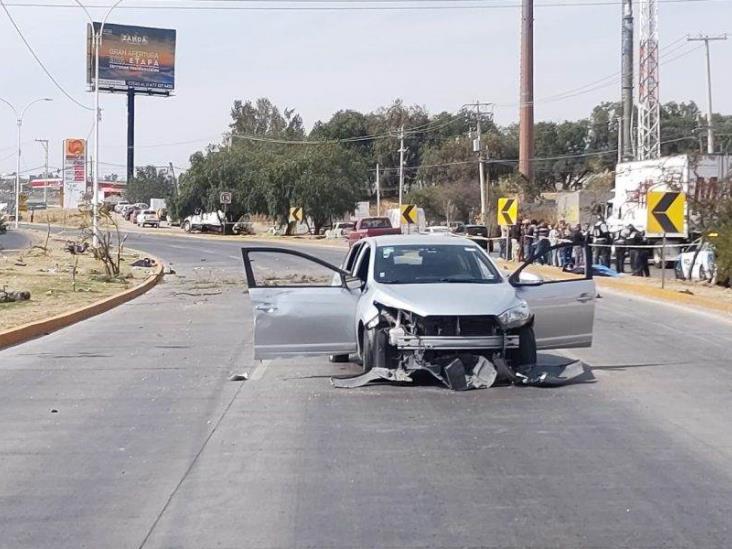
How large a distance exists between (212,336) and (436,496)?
10.4 metres

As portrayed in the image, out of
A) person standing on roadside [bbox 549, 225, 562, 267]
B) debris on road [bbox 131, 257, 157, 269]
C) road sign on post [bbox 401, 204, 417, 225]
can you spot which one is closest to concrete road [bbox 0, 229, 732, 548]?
person standing on roadside [bbox 549, 225, 562, 267]

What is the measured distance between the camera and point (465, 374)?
11.0 metres

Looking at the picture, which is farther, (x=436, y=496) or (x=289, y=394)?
(x=289, y=394)

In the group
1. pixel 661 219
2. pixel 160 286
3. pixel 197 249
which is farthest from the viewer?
pixel 197 249

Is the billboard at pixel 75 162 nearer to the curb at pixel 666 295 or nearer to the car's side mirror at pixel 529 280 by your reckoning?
the curb at pixel 666 295

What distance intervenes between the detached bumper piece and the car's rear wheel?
0.25ft

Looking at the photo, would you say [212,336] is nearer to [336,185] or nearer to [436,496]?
[436,496]

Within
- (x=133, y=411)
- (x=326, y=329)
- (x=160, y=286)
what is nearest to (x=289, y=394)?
(x=326, y=329)

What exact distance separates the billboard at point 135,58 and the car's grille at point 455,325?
10430cm

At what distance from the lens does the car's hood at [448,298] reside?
35.0 feet

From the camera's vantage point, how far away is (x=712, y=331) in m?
17.4

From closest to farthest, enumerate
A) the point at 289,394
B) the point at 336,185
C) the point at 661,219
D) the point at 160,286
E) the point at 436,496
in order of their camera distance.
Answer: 1. the point at 436,496
2. the point at 289,394
3. the point at 661,219
4. the point at 160,286
5. the point at 336,185

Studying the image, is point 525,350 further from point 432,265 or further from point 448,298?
point 432,265

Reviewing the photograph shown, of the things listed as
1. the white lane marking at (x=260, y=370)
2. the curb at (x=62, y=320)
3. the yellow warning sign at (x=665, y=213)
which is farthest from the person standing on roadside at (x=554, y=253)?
the white lane marking at (x=260, y=370)
